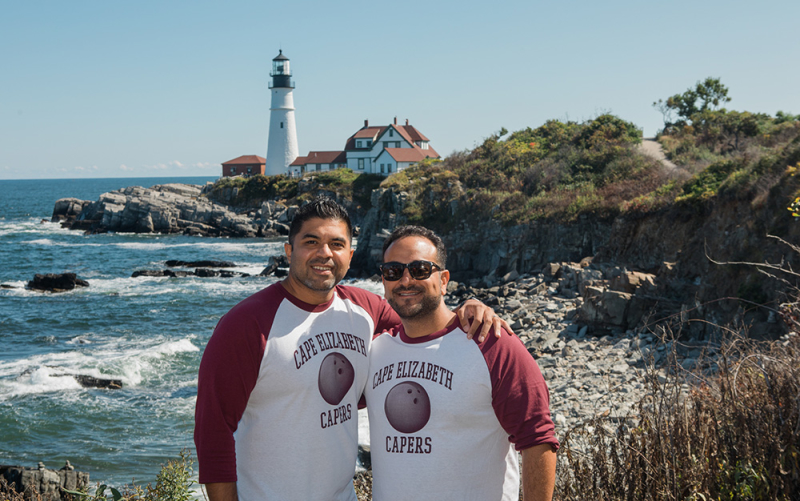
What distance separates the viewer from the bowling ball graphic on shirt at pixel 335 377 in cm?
310

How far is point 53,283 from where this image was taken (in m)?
32.0

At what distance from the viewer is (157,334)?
22562 millimetres

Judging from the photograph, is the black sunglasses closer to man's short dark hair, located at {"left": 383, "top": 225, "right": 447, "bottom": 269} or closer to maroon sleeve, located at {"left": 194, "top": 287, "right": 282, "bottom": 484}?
man's short dark hair, located at {"left": 383, "top": 225, "right": 447, "bottom": 269}

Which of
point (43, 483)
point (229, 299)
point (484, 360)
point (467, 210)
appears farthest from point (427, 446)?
point (467, 210)

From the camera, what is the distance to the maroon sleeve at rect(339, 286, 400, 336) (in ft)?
11.7

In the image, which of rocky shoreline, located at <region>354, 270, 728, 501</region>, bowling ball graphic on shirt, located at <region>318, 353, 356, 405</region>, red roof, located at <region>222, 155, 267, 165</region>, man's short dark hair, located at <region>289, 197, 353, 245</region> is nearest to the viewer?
bowling ball graphic on shirt, located at <region>318, 353, 356, 405</region>

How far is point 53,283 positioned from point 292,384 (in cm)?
3420

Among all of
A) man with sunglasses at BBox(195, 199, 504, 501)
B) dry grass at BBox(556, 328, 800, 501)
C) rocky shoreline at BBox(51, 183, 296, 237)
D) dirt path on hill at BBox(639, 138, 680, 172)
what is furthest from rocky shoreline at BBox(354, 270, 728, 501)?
rocky shoreline at BBox(51, 183, 296, 237)

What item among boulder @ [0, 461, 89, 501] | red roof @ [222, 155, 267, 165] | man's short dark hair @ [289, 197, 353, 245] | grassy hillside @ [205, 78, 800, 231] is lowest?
boulder @ [0, 461, 89, 501]

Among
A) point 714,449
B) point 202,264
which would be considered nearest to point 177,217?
point 202,264

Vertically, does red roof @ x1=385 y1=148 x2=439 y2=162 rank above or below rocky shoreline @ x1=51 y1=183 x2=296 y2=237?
above

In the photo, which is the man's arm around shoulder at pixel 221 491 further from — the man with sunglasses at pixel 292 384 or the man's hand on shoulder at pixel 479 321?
the man's hand on shoulder at pixel 479 321

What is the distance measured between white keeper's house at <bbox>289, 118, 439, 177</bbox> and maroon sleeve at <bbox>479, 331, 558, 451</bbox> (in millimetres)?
57481

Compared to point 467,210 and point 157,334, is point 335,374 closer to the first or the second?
point 157,334
